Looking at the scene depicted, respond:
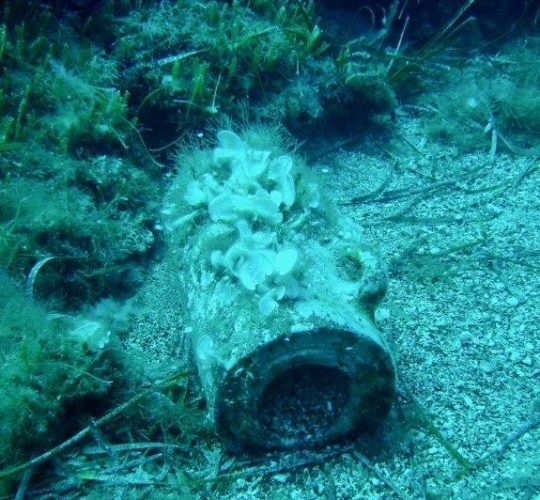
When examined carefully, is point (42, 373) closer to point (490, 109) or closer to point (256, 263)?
point (256, 263)

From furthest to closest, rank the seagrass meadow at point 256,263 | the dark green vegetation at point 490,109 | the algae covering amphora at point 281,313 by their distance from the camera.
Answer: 1. the dark green vegetation at point 490,109
2. the seagrass meadow at point 256,263
3. the algae covering amphora at point 281,313

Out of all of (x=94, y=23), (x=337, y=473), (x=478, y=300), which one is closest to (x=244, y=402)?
(x=337, y=473)

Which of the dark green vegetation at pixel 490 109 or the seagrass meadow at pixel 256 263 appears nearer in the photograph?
the seagrass meadow at pixel 256 263

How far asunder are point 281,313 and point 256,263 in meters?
0.32

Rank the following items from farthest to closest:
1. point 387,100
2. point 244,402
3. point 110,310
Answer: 1. point 387,100
2. point 110,310
3. point 244,402

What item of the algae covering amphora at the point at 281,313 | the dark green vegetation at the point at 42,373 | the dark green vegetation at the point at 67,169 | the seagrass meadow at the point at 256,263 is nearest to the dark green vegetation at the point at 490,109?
the seagrass meadow at the point at 256,263

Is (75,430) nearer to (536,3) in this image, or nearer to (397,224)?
(397,224)

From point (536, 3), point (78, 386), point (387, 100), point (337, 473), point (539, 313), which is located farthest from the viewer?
point (536, 3)

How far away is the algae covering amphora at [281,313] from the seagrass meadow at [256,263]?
14 millimetres

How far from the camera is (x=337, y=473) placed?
8.33 ft

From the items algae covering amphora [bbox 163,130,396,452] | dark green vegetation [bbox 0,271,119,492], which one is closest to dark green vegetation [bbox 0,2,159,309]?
dark green vegetation [bbox 0,271,119,492]

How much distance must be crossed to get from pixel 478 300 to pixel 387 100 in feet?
9.72

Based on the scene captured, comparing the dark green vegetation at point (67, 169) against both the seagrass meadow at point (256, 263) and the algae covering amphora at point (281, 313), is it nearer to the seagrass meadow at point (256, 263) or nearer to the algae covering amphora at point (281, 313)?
the seagrass meadow at point (256, 263)

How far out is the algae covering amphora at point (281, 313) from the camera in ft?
7.39
